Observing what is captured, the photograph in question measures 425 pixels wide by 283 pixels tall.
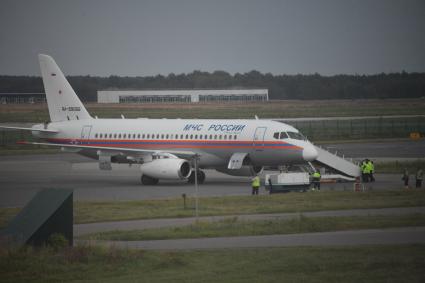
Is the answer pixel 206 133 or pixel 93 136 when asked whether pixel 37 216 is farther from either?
pixel 93 136

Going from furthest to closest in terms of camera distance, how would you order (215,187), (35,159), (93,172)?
(35,159) < (93,172) < (215,187)

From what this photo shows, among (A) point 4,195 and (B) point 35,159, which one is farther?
(B) point 35,159

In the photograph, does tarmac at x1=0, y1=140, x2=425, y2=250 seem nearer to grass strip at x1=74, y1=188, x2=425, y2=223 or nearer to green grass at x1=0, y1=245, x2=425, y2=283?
grass strip at x1=74, y1=188, x2=425, y2=223

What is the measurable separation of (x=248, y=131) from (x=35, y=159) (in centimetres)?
2587

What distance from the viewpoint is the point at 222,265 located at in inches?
857

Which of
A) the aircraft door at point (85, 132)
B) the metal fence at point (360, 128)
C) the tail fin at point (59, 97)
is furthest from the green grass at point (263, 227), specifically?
the metal fence at point (360, 128)

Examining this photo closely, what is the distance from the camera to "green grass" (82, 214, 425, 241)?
2744cm

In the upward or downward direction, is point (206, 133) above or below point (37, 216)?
above

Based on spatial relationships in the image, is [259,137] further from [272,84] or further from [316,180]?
[272,84]

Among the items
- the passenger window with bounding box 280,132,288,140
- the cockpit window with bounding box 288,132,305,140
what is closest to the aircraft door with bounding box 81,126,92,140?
the passenger window with bounding box 280,132,288,140

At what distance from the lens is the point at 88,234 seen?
28109mm

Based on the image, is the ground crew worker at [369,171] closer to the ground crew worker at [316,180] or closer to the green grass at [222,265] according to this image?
the ground crew worker at [316,180]

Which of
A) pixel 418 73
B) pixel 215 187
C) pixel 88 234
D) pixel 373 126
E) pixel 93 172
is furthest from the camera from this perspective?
pixel 418 73

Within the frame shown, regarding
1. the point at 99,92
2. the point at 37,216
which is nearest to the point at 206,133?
the point at 37,216
